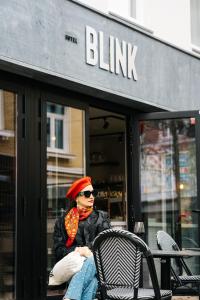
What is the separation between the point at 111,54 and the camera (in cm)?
833

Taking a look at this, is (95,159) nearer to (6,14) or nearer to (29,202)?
(29,202)

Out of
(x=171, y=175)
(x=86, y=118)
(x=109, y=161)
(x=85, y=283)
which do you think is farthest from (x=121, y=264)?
(x=109, y=161)

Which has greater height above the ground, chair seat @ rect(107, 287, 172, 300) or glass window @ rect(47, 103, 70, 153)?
glass window @ rect(47, 103, 70, 153)

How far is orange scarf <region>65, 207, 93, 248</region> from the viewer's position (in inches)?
235

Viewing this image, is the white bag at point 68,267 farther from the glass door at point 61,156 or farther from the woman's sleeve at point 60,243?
the glass door at point 61,156

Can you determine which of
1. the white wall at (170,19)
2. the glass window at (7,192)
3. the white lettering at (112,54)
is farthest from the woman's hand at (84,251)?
the white wall at (170,19)

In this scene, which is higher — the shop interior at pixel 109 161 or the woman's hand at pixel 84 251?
the shop interior at pixel 109 161

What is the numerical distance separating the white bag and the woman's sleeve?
0.26 metres

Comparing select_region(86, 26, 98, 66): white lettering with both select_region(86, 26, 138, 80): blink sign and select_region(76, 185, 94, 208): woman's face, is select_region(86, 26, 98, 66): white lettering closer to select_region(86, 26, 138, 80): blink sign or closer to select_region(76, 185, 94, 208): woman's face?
select_region(86, 26, 138, 80): blink sign

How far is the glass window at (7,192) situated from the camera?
697 centimetres

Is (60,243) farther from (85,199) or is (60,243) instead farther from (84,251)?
(85,199)

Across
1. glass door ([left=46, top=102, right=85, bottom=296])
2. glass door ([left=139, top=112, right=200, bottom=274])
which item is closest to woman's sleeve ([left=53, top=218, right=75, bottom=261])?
glass door ([left=46, top=102, right=85, bottom=296])

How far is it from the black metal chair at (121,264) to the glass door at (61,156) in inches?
105

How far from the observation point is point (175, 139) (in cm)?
985
